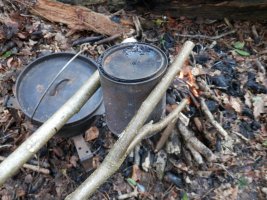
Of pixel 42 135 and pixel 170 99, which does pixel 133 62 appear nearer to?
pixel 42 135

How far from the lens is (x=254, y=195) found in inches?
114

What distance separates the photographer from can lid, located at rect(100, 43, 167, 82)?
2129mm

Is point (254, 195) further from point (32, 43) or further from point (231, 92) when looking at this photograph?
point (32, 43)

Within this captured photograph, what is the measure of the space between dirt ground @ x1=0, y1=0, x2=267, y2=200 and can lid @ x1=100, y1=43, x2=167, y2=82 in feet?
2.87

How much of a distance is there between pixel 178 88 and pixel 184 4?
1580 mm

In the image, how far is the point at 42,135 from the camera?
6.49 feet

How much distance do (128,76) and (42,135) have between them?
665mm

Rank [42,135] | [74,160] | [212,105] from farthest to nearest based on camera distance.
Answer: [212,105]
[74,160]
[42,135]

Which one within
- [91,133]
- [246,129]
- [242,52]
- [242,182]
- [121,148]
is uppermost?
[121,148]

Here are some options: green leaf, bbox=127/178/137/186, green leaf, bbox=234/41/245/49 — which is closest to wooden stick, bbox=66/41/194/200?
green leaf, bbox=127/178/137/186

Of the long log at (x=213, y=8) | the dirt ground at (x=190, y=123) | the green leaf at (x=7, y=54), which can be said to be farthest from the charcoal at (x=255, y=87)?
the green leaf at (x=7, y=54)

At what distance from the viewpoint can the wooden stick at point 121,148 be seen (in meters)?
1.70

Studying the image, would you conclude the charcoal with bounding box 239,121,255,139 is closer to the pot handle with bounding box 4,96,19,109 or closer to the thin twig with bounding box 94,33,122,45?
the thin twig with bounding box 94,33,122,45

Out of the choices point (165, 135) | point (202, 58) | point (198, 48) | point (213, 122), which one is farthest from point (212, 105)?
point (198, 48)
